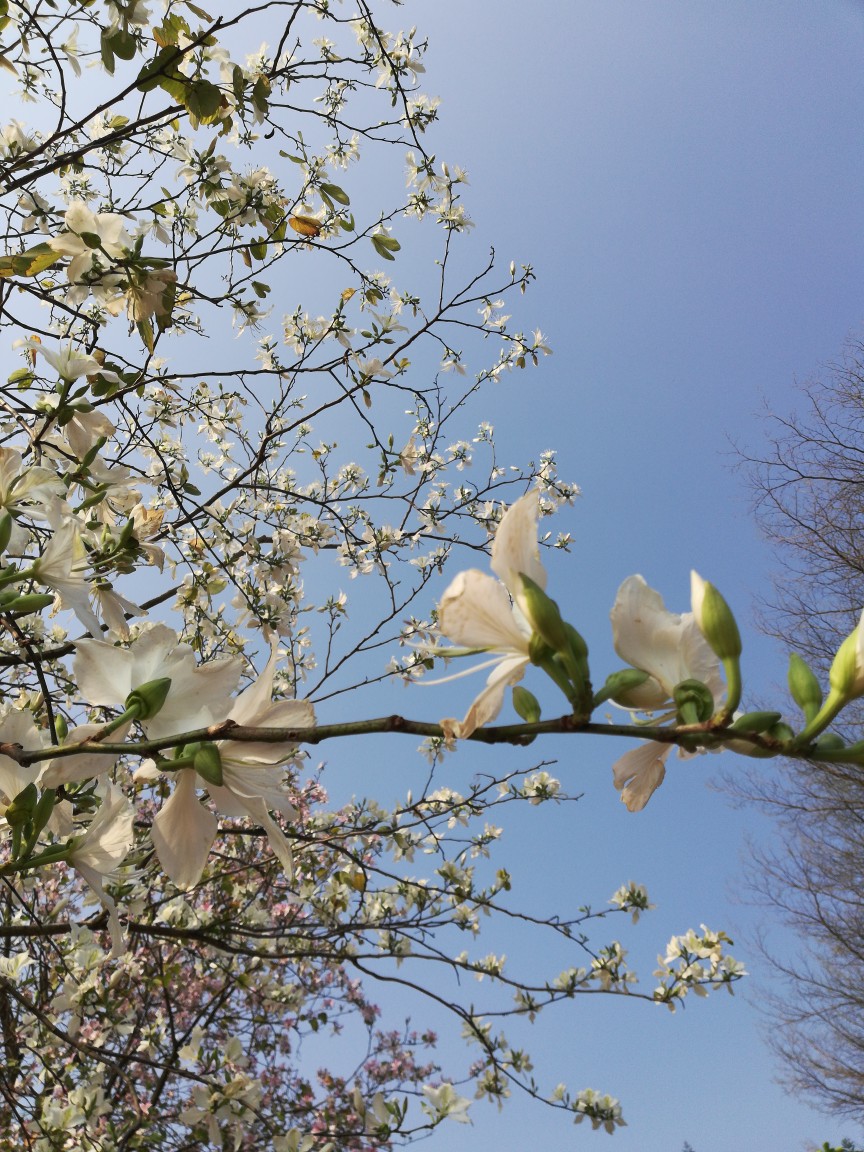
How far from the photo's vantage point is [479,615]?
451 millimetres

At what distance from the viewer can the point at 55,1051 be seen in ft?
8.01

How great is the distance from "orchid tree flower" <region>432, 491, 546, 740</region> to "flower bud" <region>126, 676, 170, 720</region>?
21 centimetres

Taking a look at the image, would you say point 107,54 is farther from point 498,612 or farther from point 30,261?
point 498,612

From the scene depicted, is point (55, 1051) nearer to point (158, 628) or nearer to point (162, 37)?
point (158, 628)

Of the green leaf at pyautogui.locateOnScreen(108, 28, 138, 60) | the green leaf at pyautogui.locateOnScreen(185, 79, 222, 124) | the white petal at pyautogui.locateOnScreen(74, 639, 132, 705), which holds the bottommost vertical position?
the white petal at pyautogui.locateOnScreen(74, 639, 132, 705)

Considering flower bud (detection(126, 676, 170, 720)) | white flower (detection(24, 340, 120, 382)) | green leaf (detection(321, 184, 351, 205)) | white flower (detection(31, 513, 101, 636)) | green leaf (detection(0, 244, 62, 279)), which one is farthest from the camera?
green leaf (detection(321, 184, 351, 205))

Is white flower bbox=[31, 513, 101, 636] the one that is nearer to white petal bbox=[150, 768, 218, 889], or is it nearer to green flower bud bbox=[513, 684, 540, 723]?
white petal bbox=[150, 768, 218, 889]

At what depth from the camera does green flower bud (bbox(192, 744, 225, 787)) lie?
473 millimetres

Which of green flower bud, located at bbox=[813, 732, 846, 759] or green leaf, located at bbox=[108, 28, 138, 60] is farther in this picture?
green leaf, located at bbox=[108, 28, 138, 60]

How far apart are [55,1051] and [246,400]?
93.7 inches

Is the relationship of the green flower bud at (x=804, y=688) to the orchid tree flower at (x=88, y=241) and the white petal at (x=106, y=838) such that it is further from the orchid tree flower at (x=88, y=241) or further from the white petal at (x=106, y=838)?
the orchid tree flower at (x=88, y=241)

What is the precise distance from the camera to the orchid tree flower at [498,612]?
443 mm

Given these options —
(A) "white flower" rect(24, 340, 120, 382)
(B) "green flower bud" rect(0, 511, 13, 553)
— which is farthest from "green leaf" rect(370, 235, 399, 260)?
(B) "green flower bud" rect(0, 511, 13, 553)

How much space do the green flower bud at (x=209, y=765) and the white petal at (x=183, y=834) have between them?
92mm
